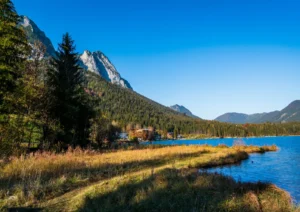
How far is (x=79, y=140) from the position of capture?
A: 85.1 ft

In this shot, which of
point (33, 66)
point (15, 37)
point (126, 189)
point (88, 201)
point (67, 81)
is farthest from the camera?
point (67, 81)

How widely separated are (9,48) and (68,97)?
25.8 ft

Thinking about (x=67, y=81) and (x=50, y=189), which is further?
(x=67, y=81)

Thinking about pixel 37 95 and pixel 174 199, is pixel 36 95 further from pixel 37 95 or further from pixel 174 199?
pixel 174 199

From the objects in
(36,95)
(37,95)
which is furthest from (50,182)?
(37,95)

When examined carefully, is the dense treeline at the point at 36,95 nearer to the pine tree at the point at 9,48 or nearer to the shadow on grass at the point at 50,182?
the pine tree at the point at 9,48

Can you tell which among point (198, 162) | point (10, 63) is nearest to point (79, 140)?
point (10, 63)

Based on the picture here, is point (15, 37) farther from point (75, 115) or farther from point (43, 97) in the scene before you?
Answer: point (75, 115)

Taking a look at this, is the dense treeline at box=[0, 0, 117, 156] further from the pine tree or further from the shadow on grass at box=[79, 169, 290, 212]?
the shadow on grass at box=[79, 169, 290, 212]

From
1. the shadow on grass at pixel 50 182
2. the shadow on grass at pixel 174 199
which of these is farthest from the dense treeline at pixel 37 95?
the shadow on grass at pixel 174 199

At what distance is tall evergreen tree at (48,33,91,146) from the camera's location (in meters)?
23.0

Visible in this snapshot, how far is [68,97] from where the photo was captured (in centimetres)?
2347

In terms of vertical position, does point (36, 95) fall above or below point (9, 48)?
below

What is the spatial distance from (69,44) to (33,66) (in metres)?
7.10
